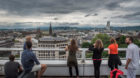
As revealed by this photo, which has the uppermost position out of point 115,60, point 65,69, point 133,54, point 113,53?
point 133,54

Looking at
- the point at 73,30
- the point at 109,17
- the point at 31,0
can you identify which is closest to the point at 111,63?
the point at 31,0

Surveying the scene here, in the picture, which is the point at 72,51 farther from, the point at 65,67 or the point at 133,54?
the point at 133,54

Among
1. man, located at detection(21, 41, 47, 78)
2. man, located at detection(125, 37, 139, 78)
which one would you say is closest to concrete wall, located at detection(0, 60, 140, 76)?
man, located at detection(125, 37, 139, 78)

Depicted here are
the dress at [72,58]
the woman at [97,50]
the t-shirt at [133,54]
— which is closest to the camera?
the t-shirt at [133,54]

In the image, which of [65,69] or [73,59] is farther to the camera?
[65,69]

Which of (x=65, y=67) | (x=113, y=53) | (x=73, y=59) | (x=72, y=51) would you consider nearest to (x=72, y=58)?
(x=73, y=59)

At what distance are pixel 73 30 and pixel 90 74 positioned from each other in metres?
64.6

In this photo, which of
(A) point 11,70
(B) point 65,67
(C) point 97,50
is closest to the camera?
(A) point 11,70

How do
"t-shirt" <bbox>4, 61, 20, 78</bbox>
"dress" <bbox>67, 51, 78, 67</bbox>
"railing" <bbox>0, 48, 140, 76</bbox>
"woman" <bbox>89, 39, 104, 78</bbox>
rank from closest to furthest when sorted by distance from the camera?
"t-shirt" <bbox>4, 61, 20, 78</bbox> < "woman" <bbox>89, 39, 104, 78</bbox> < "dress" <bbox>67, 51, 78, 67</bbox> < "railing" <bbox>0, 48, 140, 76</bbox>

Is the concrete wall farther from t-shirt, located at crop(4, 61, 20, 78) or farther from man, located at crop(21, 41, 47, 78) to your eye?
t-shirt, located at crop(4, 61, 20, 78)

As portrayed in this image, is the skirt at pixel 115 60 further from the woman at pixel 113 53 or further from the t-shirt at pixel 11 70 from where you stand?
the t-shirt at pixel 11 70

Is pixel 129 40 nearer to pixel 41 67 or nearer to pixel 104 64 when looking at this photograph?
pixel 104 64

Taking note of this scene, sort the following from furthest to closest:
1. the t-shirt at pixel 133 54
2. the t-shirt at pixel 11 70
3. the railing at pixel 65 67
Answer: the railing at pixel 65 67 → the t-shirt at pixel 133 54 → the t-shirt at pixel 11 70

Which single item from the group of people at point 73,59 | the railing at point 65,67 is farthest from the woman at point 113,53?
the railing at point 65,67
